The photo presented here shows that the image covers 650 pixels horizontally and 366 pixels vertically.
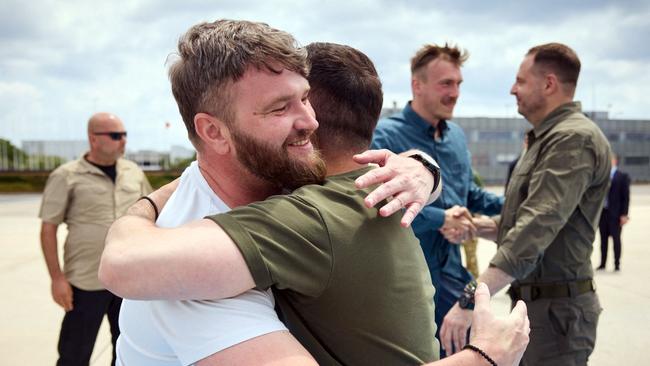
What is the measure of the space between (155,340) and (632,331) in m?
5.82

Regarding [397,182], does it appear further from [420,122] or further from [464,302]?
[420,122]

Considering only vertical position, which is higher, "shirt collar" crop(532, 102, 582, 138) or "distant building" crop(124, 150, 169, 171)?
"shirt collar" crop(532, 102, 582, 138)

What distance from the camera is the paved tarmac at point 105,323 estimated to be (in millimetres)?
5039

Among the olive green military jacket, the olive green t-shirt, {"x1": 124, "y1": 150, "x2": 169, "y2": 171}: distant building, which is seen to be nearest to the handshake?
the olive green military jacket

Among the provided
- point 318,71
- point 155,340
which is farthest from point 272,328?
point 318,71

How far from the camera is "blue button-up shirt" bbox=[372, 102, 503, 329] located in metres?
3.41

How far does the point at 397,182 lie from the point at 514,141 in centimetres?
5773

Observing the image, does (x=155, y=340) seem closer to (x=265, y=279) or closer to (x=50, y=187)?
(x=265, y=279)

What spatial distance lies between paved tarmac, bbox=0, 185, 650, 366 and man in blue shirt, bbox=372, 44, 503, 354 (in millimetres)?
2386

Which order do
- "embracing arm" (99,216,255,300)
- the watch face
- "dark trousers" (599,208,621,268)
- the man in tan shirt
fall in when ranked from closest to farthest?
"embracing arm" (99,216,255,300)
the watch face
the man in tan shirt
"dark trousers" (599,208,621,268)

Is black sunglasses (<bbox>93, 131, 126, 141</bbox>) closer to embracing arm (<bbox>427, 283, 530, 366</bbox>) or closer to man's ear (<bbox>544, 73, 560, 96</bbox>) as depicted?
man's ear (<bbox>544, 73, 560, 96</bbox>)

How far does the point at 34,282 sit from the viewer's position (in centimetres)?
792

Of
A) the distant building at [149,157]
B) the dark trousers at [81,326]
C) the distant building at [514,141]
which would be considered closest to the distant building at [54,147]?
the distant building at [149,157]

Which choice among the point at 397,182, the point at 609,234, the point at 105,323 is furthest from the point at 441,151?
the point at 609,234
